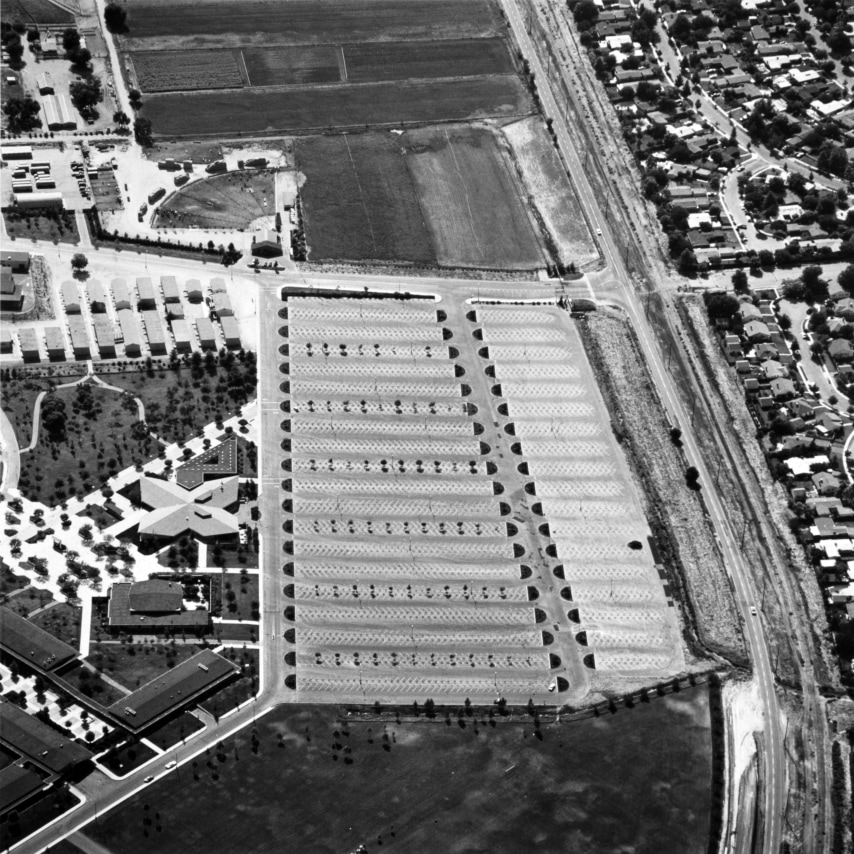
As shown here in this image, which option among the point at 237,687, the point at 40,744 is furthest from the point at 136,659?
the point at 40,744

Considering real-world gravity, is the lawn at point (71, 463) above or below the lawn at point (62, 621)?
above

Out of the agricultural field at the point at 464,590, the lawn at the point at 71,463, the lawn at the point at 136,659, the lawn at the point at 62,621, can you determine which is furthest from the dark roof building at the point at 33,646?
the agricultural field at the point at 464,590

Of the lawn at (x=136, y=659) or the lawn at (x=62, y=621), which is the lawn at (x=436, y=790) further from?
the lawn at (x=62, y=621)

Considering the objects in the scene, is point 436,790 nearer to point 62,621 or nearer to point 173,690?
point 173,690

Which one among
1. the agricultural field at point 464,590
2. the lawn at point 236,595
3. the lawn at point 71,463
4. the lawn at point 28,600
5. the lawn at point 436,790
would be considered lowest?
the lawn at point 436,790

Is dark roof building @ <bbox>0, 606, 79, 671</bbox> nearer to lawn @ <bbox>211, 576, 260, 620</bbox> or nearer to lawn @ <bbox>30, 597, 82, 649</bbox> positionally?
lawn @ <bbox>30, 597, 82, 649</bbox>

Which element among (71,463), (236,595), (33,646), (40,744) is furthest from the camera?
(71,463)

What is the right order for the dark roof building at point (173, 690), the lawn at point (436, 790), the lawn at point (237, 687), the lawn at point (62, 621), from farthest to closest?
the lawn at point (62, 621), the lawn at point (237, 687), the dark roof building at point (173, 690), the lawn at point (436, 790)

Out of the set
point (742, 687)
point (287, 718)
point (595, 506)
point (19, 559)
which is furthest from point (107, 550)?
point (742, 687)
